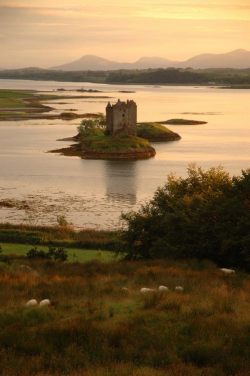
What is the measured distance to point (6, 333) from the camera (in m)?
10.8

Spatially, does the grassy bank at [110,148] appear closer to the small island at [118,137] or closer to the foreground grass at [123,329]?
the small island at [118,137]

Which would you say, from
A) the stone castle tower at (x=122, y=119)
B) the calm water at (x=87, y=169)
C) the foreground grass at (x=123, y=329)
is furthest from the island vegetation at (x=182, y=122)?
the foreground grass at (x=123, y=329)

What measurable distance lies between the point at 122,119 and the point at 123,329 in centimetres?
6816

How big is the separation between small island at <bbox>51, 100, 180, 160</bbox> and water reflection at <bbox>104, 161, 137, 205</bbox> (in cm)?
445

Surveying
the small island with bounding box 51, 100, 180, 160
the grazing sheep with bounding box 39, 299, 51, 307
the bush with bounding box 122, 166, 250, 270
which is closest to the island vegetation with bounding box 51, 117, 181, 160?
the small island with bounding box 51, 100, 180, 160

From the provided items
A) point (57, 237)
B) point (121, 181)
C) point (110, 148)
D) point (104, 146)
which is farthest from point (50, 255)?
point (104, 146)

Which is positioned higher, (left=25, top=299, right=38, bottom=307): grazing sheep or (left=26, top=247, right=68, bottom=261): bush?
(left=25, top=299, right=38, bottom=307): grazing sheep

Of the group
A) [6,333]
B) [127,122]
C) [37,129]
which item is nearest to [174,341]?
[6,333]

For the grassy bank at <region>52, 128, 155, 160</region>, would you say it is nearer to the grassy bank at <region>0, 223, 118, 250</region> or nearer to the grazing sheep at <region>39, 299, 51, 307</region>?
the grassy bank at <region>0, 223, 118, 250</region>

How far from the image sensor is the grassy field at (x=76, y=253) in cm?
2384

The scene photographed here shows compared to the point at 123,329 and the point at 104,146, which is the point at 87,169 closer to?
the point at 104,146

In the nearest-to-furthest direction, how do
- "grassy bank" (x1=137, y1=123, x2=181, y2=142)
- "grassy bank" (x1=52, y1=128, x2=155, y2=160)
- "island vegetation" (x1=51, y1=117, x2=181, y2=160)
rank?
"grassy bank" (x1=52, y1=128, x2=155, y2=160), "island vegetation" (x1=51, y1=117, x2=181, y2=160), "grassy bank" (x1=137, y1=123, x2=181, y2=142)

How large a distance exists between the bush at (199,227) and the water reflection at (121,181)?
19598 mm

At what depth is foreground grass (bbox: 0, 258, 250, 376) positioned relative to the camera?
31.6 feet
